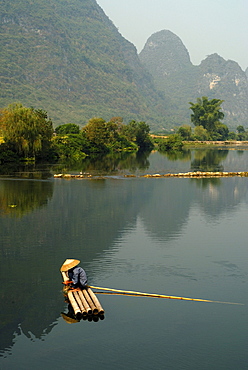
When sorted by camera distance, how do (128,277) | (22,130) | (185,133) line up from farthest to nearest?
(185,133) → (22,130) → (128,277)

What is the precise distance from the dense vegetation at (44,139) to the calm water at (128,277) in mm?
32533

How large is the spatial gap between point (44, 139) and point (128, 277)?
202 feet

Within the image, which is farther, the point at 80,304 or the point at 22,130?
the point at 22,130

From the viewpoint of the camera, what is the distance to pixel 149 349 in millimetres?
15383

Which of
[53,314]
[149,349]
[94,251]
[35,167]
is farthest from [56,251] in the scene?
[35,167]

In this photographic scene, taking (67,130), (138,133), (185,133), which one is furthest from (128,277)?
(185,133)

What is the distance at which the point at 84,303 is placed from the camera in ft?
56.1

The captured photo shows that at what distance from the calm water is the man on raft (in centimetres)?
93

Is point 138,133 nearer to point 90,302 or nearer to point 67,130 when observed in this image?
point 67,130

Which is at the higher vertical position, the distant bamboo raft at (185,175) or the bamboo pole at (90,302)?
the distant bamboo raft at (185,175)

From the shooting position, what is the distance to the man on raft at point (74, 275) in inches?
725

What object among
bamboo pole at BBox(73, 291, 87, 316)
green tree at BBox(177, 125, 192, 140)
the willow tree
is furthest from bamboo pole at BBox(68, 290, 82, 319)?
green tree at BBox(177, 125, 192, 140)

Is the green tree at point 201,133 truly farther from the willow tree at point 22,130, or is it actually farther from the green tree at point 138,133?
the willow tree at point 22,130

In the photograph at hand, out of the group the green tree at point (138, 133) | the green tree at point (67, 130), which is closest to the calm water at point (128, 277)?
the green tree at point (67, 130)
